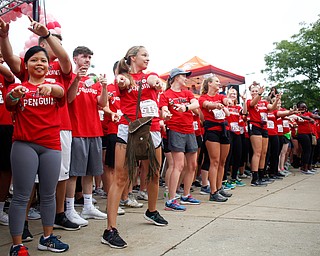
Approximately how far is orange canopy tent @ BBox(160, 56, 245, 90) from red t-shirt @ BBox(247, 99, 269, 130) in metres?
4.89

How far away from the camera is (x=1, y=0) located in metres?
7.60

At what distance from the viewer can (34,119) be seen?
3156 millimetres

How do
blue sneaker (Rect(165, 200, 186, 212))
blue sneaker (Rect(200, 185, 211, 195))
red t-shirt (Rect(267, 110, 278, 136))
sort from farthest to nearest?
red t-shirt (Rect(267, 110, 278, 136)) < blue sneaker (Rect(200, 185, 211, 195)) < blue sneaker (Rect(165, 200, 186, 212))

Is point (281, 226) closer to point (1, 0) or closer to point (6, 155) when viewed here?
point (6, 155)

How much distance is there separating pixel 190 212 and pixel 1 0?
223 inches

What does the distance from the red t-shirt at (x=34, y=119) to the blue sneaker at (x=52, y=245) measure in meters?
0.79

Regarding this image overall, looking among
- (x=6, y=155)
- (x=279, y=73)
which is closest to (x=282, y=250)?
(x=6, y=155)

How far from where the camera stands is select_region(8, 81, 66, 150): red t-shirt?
313cm

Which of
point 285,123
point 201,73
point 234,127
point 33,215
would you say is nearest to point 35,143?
point 33,215

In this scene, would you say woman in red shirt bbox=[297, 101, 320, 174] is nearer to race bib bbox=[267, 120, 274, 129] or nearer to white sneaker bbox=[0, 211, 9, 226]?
race bib bbox=[267, 120, 274, 129]

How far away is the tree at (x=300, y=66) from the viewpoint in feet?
99.1

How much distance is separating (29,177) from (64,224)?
1125 mm

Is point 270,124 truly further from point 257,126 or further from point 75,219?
point 75,219

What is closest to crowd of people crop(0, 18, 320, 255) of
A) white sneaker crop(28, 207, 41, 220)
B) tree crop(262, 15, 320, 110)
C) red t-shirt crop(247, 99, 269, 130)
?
white sneaker crop(28, 207, 41, 220)
